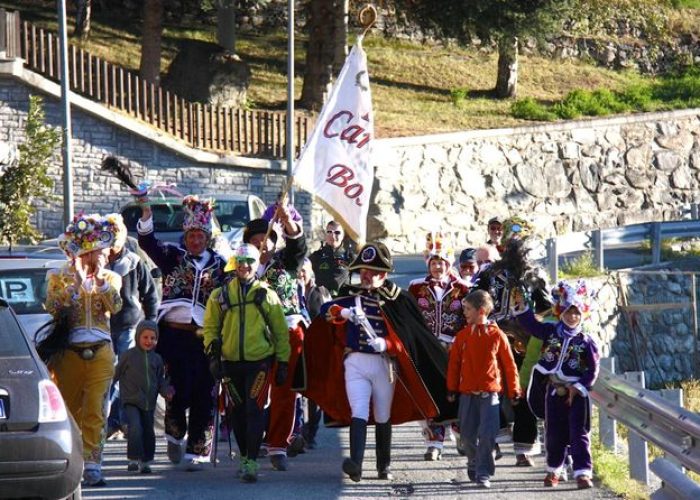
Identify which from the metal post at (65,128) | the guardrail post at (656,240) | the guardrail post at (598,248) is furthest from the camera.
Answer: the guardrail post at (656,240)

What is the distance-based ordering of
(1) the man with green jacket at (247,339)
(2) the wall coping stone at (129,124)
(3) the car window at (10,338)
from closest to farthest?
(3) the car window at (10,338) < (1) the man with green jacket at (247,339) < (2) the wall coping stone at (129,124)

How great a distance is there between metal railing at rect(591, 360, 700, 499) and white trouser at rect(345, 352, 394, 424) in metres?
1.68


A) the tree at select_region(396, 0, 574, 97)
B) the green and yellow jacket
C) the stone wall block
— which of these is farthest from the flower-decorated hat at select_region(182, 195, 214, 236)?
the stone wall block

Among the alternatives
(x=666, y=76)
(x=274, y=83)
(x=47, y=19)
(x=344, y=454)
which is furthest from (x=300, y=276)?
(x=666, y=76)

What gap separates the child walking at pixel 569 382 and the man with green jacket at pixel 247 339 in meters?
1.89

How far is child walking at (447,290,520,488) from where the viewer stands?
10.9m

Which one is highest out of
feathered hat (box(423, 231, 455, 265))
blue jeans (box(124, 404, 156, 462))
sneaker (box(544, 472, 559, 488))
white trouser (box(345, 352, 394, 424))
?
feathered hat (box(423, 231, 455, 265))

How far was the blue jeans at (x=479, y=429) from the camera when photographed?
10.9 meters

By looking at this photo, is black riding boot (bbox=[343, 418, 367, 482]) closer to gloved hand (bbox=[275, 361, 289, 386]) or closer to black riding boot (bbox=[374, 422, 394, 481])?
black riding boot (bbox=[374, 422, 394, 481])

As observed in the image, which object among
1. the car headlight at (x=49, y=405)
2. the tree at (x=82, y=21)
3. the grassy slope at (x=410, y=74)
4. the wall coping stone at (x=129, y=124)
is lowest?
the car headlight at (x=49, y=405)

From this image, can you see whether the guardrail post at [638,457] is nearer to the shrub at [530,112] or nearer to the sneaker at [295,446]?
the sneaker at [295,446]

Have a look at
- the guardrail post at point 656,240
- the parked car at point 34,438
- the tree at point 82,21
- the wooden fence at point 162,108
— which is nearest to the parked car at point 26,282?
the parked car at point 34,438

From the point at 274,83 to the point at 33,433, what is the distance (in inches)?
1186

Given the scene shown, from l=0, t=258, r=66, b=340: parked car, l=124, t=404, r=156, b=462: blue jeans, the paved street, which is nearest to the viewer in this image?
the paved street
